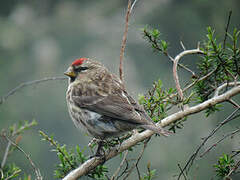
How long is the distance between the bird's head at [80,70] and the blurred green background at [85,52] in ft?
18.5

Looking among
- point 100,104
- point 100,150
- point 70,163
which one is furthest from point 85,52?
point 70,163

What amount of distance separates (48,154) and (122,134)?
29.0 ft

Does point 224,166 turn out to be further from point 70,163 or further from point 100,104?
point 100,104

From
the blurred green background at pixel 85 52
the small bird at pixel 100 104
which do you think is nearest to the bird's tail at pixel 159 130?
the small bird at pixel 100 104

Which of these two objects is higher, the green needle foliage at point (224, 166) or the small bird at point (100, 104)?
the small bird at point (100, 104)

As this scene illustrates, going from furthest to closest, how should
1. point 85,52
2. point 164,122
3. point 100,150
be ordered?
1. point 85,52
2. point 100,150
3. point 164,122

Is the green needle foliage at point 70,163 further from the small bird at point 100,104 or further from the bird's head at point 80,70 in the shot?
the bird's head at point 80,70

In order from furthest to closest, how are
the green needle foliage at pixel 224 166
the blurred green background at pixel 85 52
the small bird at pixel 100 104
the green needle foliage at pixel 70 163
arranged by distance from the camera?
1. the blurred green background at pixel 85 52
2. the small bird at pixel 100 104
3. the green needle foliage at pixel 70 163
4. the green needle foliage at pixel 224 166

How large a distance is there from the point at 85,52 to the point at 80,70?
36.3ft

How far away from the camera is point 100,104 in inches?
130

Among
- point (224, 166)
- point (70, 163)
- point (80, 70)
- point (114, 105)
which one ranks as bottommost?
point (224, 166)

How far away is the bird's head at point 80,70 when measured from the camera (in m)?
3.66

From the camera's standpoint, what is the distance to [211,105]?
2.58m

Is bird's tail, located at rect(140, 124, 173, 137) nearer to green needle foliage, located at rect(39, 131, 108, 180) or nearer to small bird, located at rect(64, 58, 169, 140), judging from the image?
small bird, located at rect(64, 58, 169, 140)
